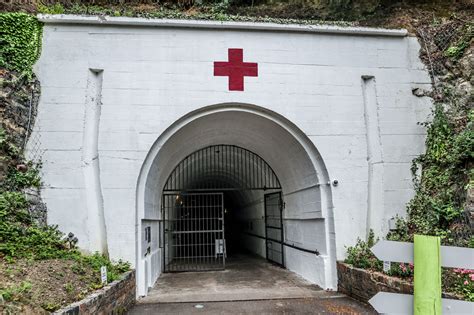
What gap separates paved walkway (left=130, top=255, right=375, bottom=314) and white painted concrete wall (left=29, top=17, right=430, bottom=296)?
0.59 m

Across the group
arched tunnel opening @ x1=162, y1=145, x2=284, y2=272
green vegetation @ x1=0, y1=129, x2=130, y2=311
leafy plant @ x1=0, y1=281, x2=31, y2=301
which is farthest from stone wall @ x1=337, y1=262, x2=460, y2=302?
leafy plant @ x1=0, y1=281, x2=31, y2=301

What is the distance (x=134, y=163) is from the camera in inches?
236

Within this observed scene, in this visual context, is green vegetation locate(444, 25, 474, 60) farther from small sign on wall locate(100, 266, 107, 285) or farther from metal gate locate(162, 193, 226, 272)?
small sign on wall locate(100, 266, 107, 285)

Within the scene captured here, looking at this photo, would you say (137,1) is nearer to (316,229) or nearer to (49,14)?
(49,14)

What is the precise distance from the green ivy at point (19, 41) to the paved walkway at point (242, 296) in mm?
4549

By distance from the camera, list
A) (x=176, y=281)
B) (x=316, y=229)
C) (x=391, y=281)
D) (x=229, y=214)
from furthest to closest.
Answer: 1. (x=229, y=214)
2. (x=176, y=281)
3. (x=316, y=229)
4. (x=391, y=281)

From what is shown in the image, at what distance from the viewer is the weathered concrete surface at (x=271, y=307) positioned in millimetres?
5047

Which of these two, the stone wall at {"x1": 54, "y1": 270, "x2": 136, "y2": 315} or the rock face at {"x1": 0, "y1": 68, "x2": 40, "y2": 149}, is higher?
the rock face at {"x1": 0, "y1": 68, "x2": 40, "y2": 149}

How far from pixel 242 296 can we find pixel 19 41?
5884 mm

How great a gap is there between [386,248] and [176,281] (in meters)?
6.44

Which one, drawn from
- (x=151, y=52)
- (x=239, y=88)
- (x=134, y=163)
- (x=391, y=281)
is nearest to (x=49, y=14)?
(x=151, y=52)

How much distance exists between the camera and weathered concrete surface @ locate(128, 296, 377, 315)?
5047mm

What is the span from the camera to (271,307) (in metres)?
5.29

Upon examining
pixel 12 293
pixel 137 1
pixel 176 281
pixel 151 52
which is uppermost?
pixel 137 1
